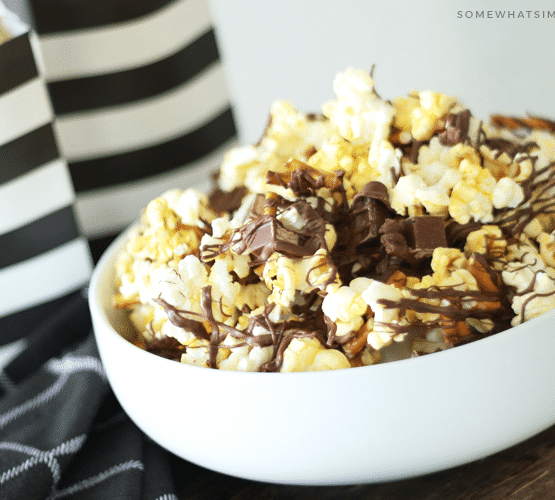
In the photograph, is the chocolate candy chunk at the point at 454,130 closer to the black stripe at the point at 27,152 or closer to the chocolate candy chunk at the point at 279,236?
the chocolate candy chunk at the point at 279,236

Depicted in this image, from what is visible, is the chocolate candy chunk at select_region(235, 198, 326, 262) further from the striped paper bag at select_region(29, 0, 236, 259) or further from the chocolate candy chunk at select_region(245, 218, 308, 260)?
the striped paper bag at select_region(29, 0, 236, 259)

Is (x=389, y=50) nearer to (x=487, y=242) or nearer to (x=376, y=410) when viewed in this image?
(x=487, y=242)

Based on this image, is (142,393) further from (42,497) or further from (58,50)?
(58,50)

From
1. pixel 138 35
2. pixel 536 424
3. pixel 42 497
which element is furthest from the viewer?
pixel 138 35

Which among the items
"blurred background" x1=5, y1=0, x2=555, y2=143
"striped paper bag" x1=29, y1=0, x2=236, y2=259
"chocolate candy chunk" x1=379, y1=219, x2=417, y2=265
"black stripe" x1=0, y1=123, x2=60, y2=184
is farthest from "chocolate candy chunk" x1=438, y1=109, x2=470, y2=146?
"black stripe" x1=0, y1=123, x2=60, y2=184

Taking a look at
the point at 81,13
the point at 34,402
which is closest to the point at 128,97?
the point at 81,13

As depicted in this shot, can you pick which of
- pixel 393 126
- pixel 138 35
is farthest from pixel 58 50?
pixel 393 126
